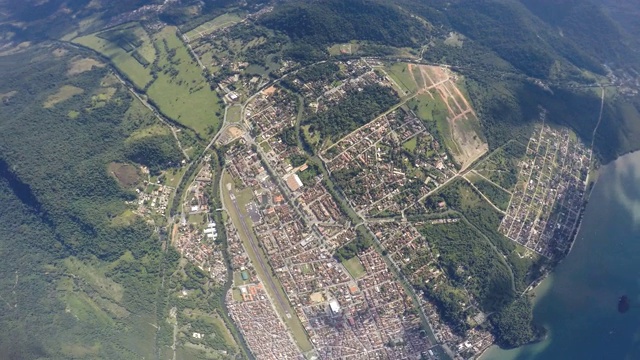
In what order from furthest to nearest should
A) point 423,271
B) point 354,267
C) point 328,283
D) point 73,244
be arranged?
point 73,244 < point 354,267 < point 423,271 < point 328,283

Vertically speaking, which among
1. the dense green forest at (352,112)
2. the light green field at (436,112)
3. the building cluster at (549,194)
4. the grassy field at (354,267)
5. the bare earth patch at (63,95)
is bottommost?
the building cluster at (549,194)

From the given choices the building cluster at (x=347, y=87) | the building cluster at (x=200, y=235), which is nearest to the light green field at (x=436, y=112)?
the building cluster at (x=347, y=87)

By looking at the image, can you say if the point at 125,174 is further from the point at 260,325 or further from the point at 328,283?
the point at 328,283

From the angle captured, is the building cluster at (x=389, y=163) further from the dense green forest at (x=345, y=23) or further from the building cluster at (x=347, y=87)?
the dense green forest at (x=345, y=23)

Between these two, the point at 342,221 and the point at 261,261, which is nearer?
the point at 261,261

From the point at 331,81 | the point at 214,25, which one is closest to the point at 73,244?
Result: the point at 331,81

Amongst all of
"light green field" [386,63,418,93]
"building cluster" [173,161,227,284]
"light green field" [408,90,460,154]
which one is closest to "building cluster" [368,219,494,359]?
"light green field" [408,90,460,154]

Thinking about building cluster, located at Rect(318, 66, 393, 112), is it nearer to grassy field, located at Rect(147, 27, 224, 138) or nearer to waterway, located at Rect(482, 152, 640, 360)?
grassy field, located at Rect(147, 27, 224, 138)
